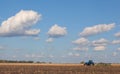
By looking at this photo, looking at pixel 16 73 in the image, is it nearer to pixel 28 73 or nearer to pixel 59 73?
pixel 28 73

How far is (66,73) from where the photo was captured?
51.0 m

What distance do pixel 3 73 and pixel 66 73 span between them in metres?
9.15

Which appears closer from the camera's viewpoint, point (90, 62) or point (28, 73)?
point (28, 73)

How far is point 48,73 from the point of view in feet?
166

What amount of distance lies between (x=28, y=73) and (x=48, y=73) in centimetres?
305

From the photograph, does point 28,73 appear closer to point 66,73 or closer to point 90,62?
point 66,73

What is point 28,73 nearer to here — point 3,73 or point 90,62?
point 3,73

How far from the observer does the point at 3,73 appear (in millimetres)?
49156

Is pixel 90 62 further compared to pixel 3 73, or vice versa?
pixel 90 62

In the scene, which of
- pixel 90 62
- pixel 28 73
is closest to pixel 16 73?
pixel 28 73

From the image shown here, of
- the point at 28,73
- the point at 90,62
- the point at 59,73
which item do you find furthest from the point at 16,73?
the point at 90,62

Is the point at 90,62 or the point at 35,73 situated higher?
the point at 90,62

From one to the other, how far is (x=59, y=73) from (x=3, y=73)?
26.6 ft

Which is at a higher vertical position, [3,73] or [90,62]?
[90,62]
